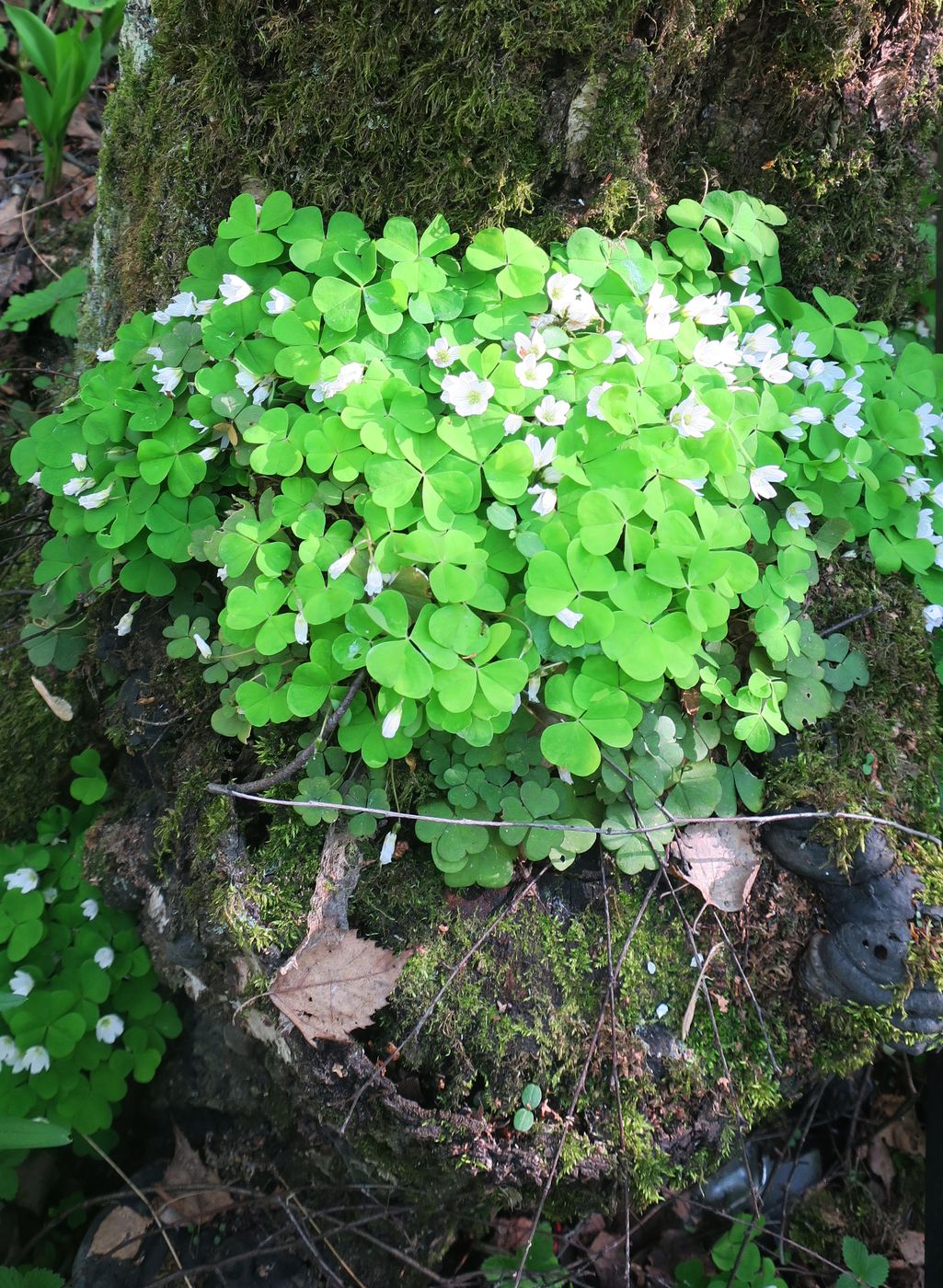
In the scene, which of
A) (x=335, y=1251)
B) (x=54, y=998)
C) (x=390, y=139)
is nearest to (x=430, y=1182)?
(x=335, y=1251)

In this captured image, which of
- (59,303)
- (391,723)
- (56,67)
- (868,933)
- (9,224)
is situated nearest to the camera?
(391,723)

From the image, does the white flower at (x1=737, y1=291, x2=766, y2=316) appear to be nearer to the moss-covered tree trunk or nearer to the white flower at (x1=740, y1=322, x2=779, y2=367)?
the white flower at (x1=740, y1=322, x2=779, y2=367)

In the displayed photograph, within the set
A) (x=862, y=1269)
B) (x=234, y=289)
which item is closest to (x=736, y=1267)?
(x=862, y=1269)

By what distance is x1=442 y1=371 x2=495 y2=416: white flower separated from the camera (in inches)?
66.7

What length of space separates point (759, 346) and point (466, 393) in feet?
2.53

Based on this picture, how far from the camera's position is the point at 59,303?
129 inches

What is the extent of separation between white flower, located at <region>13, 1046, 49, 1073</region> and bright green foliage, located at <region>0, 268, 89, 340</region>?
267 cm

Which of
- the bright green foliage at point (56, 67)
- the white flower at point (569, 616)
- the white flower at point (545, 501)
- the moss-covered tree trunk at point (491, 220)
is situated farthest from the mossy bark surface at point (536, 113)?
the bright green foliage at point (56, 67)

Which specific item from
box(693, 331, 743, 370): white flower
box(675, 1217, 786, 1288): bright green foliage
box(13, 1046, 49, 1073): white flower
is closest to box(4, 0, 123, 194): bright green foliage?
box(693, 331, 743, 370): white flower

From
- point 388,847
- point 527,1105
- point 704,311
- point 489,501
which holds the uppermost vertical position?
point 704,311

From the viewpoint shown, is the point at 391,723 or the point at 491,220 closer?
the point at 391,723

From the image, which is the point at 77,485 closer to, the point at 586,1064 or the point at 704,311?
the point at 704,311

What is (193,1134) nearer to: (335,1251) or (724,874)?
(335,1251)

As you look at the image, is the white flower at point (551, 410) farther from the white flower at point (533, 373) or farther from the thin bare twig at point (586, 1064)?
the thin bare twig at point (586, 1064)
